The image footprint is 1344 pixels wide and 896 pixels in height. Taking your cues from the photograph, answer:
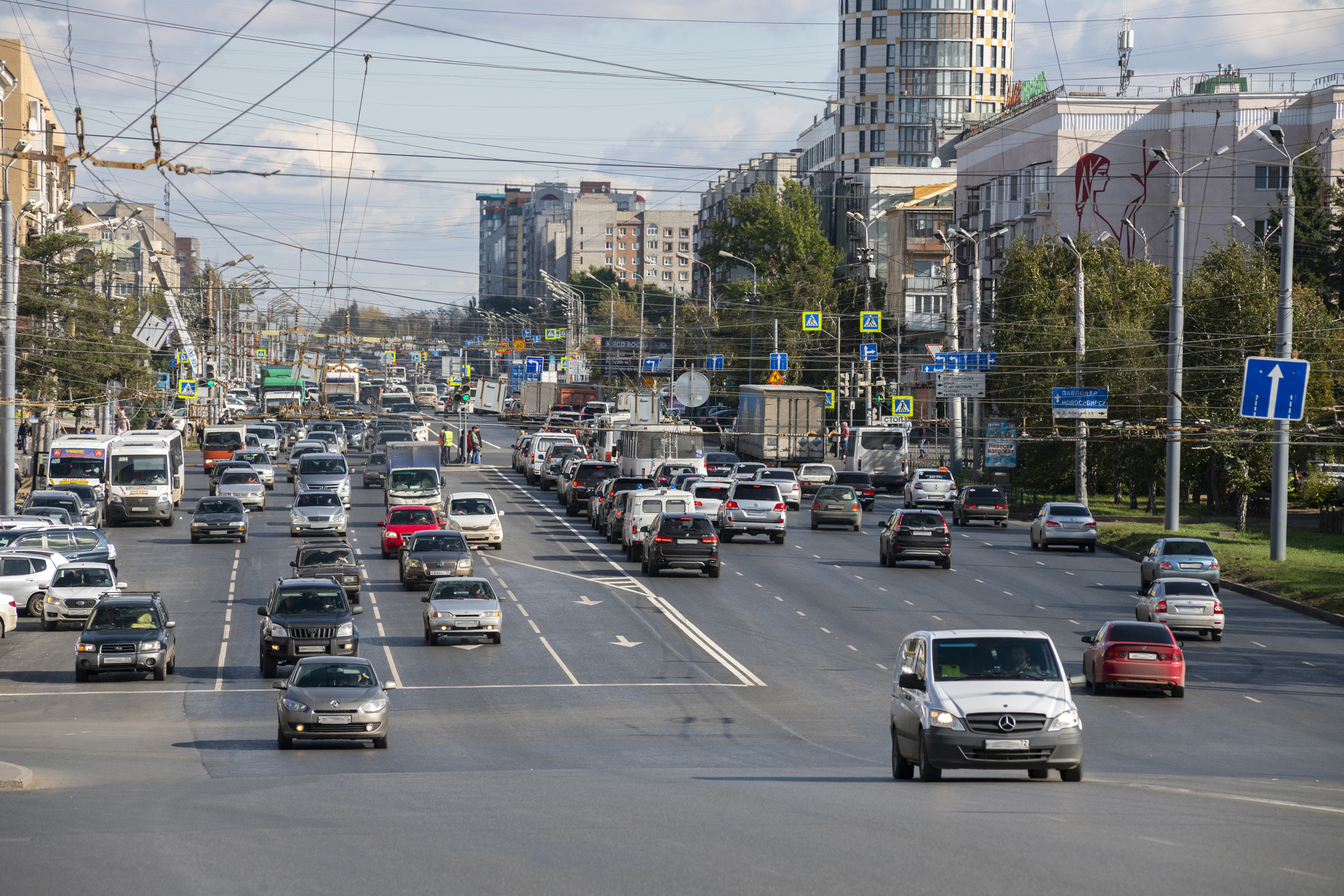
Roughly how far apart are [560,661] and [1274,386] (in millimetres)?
18882

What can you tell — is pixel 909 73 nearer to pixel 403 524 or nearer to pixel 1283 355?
pixel 1283 355

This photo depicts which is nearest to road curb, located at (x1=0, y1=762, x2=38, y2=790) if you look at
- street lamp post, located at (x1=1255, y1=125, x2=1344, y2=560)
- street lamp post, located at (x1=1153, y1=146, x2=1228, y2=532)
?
street lamp post, located at (x1=1255, y1=125, x2=1344, y2=560)

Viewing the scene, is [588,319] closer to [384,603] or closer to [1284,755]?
[384,603]

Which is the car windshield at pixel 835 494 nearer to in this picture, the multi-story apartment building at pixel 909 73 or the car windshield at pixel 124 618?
the car windshield at pixel 124 618

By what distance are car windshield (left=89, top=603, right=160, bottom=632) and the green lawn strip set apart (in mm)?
26059

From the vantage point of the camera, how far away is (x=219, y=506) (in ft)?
161

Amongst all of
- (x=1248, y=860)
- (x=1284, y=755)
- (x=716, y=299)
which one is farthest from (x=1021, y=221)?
(x=1248, y=860)

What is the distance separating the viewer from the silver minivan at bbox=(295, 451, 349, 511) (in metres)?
56.8

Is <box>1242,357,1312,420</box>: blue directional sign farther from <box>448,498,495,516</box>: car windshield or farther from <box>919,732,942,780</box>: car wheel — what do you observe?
<box>919,732,942,780</box>: car wheel

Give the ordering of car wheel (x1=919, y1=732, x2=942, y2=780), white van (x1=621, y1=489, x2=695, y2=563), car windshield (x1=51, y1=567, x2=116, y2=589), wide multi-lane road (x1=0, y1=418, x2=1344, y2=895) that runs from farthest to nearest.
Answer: white van (x1=621, y1=489, x2=695, y2=563) < car windshield (x1=51, y1=567, x2=116, y2=589) < car wheel (x1=919, y1=732, x2=942, y2=780) < wide multi-lane road (x1=0, y1=418, x2=1344, y2=895)

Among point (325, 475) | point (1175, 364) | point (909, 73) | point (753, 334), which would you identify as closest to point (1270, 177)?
point (753, 334)

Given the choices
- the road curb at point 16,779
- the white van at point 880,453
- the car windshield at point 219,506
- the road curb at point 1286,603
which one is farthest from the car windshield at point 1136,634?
the white van at point 880,453

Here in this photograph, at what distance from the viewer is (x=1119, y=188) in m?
93.6

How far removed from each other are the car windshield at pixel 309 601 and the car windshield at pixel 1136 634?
46.5 feet
